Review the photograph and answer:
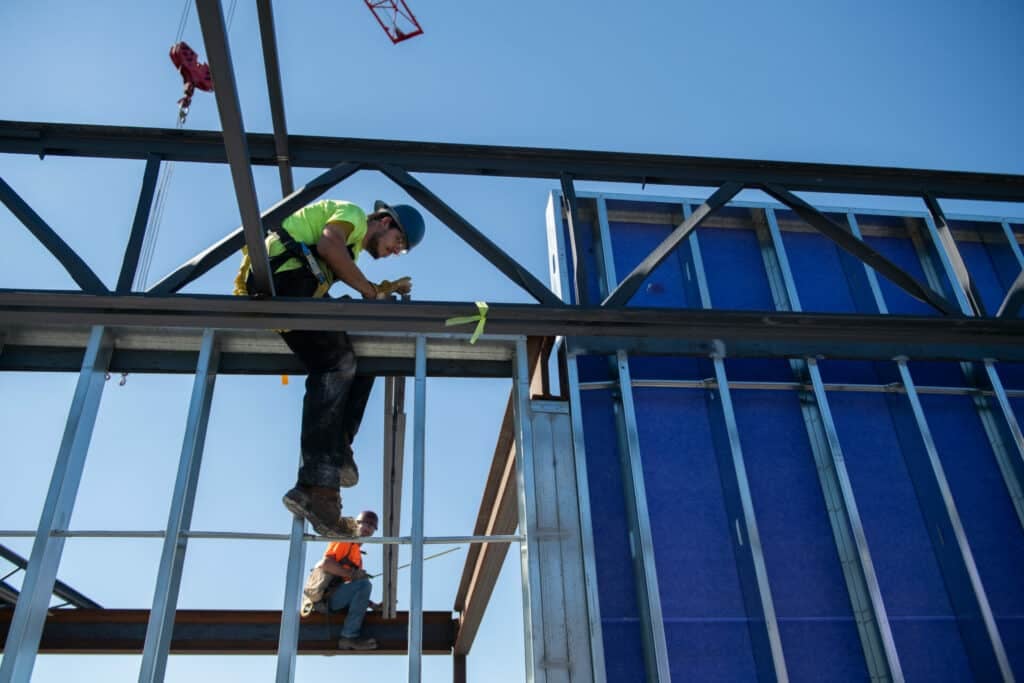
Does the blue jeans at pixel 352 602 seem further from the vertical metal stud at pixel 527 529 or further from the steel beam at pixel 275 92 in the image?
the steel beam at pixel 275 92

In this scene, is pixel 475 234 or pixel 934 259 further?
pixel 934 259

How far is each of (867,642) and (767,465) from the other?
57.0 inches

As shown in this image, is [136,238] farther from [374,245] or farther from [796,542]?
[796,542]

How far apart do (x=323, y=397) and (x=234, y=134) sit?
2216 mm

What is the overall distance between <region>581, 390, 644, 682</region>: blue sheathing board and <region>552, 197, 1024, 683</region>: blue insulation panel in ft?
0.03

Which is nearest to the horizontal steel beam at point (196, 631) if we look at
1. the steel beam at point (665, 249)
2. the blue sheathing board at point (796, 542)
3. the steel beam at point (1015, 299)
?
the blue sheathing board at point (796, 542)

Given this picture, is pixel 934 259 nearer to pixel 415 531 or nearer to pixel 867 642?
pixel 867 642

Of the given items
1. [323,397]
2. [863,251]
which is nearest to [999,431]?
[863,251]

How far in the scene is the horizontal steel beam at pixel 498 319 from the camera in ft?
18.6

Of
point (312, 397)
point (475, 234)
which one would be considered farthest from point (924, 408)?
point (312, 397)

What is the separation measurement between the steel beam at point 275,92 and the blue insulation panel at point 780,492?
8.21 feet

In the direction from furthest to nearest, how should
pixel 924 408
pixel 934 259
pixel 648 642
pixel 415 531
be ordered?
pixel 934 259
pixel 924 408
pixel 648 642
pixel 415 531

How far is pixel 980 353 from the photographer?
305 inches

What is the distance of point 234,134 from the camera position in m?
4.46
